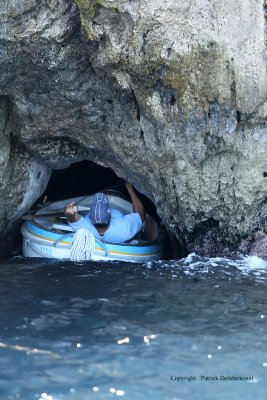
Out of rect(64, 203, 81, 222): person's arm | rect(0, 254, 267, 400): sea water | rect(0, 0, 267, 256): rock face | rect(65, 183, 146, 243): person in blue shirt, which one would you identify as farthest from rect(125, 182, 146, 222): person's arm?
rect(0, 254, 267, 400): sea water

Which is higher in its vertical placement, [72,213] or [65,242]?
[72,213]

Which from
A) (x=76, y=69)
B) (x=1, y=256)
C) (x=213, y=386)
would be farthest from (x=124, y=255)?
(x=213, y=386)

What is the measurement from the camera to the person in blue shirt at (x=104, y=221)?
9789 mm

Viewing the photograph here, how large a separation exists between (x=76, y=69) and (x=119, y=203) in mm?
3480

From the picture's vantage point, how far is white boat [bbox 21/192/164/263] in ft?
32.1

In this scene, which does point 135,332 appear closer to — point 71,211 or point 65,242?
point 65,242

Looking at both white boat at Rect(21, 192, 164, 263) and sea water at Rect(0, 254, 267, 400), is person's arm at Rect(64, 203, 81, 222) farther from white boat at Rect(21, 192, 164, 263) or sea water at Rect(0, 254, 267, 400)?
sea water at Rect(0, 254, 267, 400)

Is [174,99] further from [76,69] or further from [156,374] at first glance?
[156,374]

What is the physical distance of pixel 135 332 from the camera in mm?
6422

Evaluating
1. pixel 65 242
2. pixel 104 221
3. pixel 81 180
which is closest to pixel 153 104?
pixel 104 221

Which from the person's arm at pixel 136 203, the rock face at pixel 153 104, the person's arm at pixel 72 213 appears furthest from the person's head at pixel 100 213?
the person's arm at pixel 136 203

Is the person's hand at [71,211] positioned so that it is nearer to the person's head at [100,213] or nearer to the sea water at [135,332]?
the person's head at [100,213]

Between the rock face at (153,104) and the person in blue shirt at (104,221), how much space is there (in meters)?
0.63

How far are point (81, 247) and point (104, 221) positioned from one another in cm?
58
